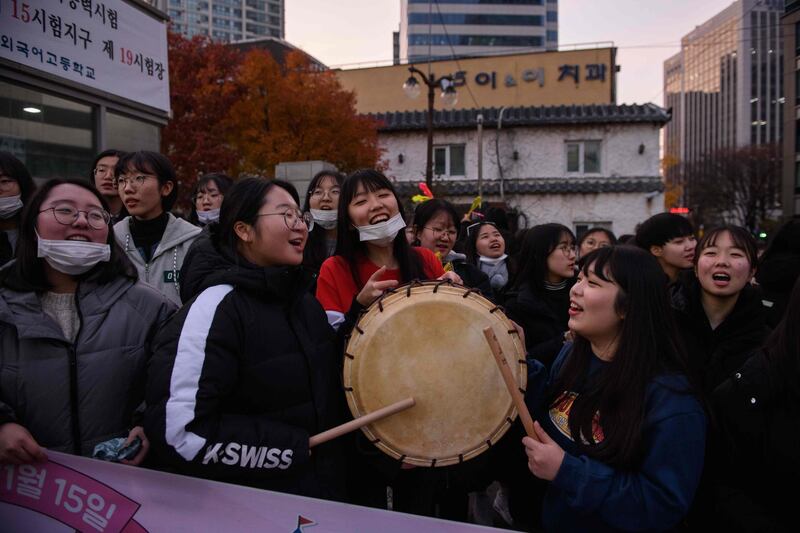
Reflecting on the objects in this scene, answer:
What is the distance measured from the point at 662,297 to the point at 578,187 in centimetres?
1927

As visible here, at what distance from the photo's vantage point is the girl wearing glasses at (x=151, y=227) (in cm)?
333

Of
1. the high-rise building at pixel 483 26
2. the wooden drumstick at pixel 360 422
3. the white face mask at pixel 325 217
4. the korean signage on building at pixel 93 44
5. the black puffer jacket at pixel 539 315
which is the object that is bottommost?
the wooden drumstick at pixel 360 422

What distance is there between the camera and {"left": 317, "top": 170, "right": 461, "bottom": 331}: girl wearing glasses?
2.55 m

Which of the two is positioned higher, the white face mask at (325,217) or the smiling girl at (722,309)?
the white face mask at (325,217)

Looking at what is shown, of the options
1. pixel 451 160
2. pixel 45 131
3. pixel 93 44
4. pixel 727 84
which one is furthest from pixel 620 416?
pixel 727 84

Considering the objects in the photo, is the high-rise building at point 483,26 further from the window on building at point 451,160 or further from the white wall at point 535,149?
the white wall at point 535,149

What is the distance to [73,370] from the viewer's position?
2012 millimetres

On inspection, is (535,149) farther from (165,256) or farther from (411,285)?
(411,285)

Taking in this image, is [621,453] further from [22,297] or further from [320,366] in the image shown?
[22,297]

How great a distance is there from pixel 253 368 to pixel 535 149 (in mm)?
20376

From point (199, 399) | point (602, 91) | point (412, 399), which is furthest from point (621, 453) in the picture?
point (602, 91)

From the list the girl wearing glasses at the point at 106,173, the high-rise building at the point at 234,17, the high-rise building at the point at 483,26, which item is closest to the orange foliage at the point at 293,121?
the girl wearing glasses at the point at 106,173

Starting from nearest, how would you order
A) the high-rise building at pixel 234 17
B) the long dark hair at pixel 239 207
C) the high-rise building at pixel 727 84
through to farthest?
1. the long dark hair at pixel 239 207
2. the high-rise building at pixel 727 84
3. the high-rise building at pixel 234 17

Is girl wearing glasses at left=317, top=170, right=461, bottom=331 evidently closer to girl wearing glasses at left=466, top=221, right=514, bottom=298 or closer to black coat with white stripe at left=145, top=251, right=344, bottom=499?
black coat with white stripe at left=145, top=251, right=344, bottom=499
